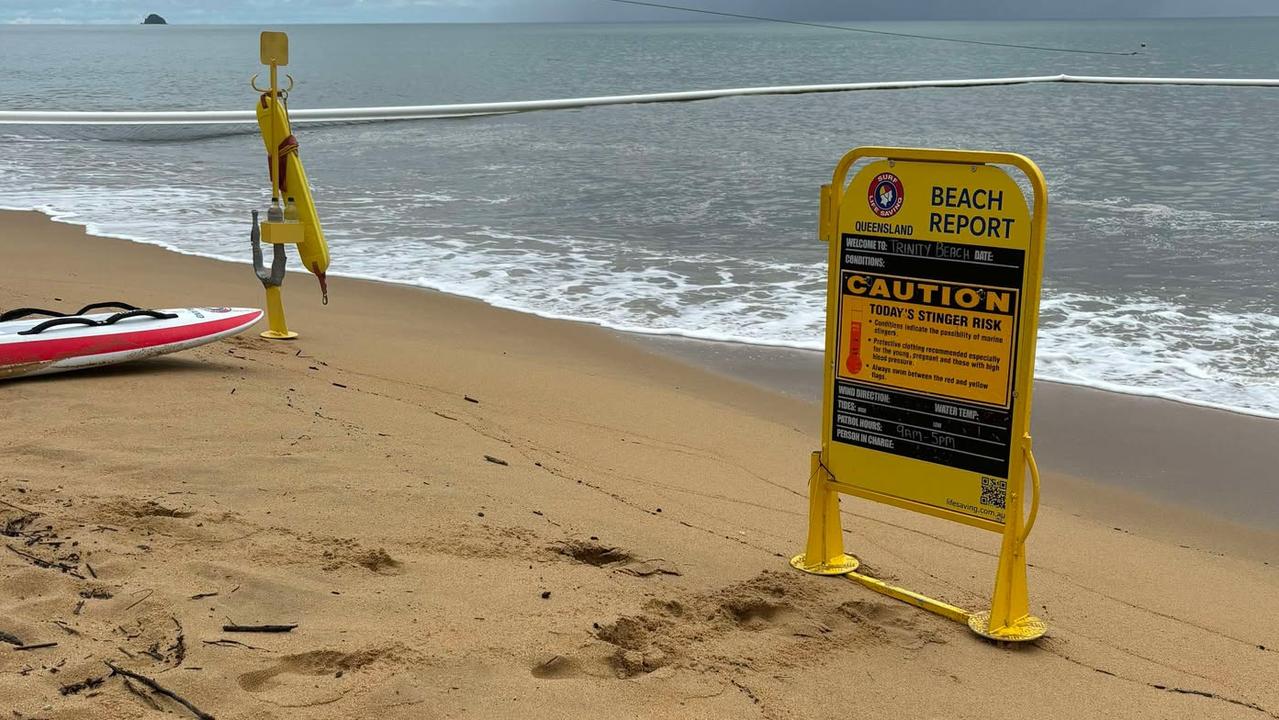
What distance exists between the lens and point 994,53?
78562mm

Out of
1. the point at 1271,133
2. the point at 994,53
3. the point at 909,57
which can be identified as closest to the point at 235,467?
the point at 1271,133

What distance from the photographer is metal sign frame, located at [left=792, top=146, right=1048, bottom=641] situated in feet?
11.0

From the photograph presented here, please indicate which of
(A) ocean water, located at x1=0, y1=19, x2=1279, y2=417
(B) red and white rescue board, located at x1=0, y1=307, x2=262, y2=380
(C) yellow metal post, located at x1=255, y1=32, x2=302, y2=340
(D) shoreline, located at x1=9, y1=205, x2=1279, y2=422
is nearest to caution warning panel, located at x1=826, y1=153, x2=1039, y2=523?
(D) shoreline, located at x1=9, y1=205, x2=1279, y2=422

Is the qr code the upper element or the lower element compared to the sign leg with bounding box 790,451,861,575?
upper

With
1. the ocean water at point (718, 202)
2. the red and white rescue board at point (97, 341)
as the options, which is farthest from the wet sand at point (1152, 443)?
the red and white rescue board at point (97, 341)

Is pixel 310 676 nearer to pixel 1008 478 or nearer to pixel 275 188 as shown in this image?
pixel 1008 478

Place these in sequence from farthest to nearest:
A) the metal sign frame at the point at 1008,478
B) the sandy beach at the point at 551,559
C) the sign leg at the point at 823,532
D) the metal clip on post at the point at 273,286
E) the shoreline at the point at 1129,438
Answer: the metal clip on post at the point at 273,286 < the shoreline at the point at 1129,438 < the sign leg at the point at 823,532 < the metal sign frame at the point at 1008,478 < the sandy beach at the point at 551,559

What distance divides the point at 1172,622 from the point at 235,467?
3426 millimetres

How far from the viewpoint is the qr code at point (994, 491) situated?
3.55 meters

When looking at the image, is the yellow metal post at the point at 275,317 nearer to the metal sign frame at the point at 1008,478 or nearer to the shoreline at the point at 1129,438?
the shoreline at the point at 1129,438

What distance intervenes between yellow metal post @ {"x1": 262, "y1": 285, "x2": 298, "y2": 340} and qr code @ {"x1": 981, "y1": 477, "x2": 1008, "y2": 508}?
498 cm

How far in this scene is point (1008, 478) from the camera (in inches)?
139

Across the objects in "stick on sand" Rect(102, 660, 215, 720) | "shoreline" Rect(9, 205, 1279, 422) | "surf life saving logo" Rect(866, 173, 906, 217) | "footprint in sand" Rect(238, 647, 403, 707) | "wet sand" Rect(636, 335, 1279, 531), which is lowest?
"wet sand" Rect(636, 335, 1279, 531)

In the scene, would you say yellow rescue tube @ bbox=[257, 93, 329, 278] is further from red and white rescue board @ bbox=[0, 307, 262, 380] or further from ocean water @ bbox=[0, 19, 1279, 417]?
ocean water @ bbox=[0, 19, 1279, 417]
